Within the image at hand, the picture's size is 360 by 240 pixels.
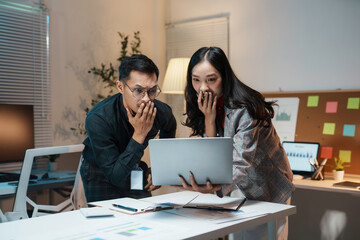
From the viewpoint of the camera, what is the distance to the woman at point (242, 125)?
166 cm

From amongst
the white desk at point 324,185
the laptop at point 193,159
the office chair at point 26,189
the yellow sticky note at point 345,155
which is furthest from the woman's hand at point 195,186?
the yellow sticky note at point 345,155

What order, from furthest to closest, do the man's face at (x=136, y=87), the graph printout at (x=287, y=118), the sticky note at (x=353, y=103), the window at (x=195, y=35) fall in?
1. the window at (x=195, y=35)
2. the graph printout at (x=287, y=118)
3. the sticky note at (x=353, y=103)
4. the man's face at (x=136, y=87)

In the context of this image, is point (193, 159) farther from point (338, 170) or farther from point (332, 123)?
point (332, 123)

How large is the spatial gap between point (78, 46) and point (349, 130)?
246 centimetres

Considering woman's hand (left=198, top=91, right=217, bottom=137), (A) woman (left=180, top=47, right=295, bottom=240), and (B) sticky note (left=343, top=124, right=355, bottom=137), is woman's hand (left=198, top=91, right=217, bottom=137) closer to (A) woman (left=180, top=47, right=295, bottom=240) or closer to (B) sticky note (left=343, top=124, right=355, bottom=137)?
(A) woman (left=180, top=47, right=295, bottom=240)

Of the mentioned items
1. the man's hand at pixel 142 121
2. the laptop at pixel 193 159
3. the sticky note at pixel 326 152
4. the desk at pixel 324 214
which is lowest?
the desk at pixel 324 214

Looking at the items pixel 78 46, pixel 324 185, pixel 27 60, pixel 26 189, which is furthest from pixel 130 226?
pixel 78 46

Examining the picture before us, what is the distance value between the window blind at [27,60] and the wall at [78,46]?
87 millimetres

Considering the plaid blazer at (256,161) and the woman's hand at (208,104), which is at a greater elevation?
the woman's hand at (208,104)

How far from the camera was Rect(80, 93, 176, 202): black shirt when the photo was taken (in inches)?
72.1

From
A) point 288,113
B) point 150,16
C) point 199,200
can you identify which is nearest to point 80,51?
point 150,16

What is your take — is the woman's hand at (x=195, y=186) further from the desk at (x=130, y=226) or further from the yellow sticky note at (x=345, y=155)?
the yellow sticky note at (x=345, y=155)

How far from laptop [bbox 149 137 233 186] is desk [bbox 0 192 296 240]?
15 centimetres

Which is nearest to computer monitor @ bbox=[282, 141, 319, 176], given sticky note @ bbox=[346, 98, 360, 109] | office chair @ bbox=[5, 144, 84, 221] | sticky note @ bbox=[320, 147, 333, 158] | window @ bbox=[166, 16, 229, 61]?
sticky note @ bbox=[320, 147, 333, 158]
